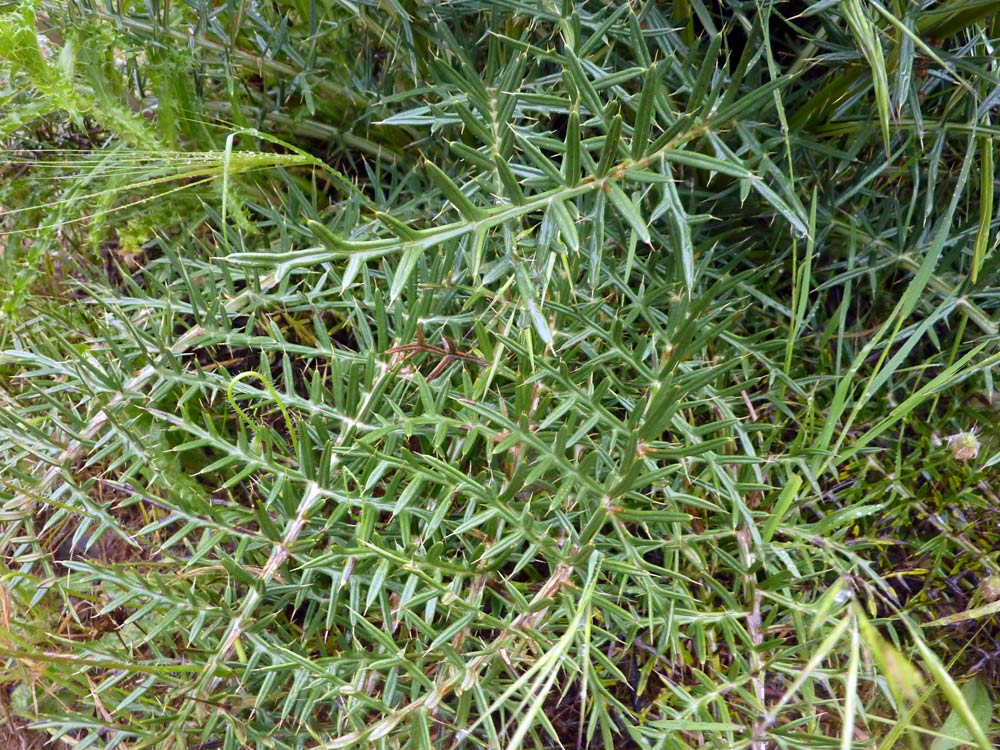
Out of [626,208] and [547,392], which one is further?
[547,392]

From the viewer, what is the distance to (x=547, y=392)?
0.97 metres

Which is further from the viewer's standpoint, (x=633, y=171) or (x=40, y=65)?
(x=40, y=65)

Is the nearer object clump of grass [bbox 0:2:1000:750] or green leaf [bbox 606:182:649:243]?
green leaf [bbox 606:182:649:243]

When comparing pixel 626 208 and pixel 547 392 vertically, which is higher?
pixel 626 208

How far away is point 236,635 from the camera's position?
0.92 meters

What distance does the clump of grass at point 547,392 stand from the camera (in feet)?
2.87

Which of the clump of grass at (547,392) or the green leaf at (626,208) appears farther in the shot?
the clump of grass at (547,392)

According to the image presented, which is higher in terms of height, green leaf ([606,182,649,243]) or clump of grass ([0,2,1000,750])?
green leaf ([606,182,649,243])

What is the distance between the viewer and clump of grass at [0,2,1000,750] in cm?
88

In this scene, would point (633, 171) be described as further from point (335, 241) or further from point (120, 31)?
point (120, 31)

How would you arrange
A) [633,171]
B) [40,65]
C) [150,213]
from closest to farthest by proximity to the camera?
1. [633,171]
2. [40,65]
3. [150,213]

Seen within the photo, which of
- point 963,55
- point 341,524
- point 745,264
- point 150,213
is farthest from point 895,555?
point 150,213

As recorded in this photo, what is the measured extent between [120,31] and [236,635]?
35.0 inches

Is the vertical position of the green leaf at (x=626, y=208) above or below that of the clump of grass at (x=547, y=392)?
above
